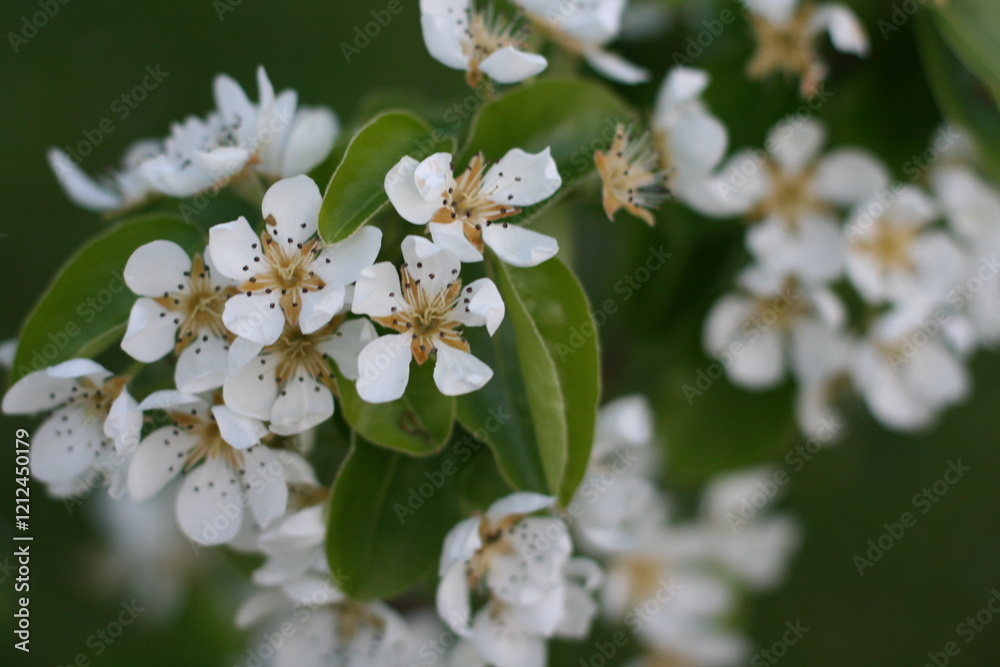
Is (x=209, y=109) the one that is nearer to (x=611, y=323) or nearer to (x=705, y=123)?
(x=611, y=323)

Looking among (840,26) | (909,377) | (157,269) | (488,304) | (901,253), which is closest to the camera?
(488,304)

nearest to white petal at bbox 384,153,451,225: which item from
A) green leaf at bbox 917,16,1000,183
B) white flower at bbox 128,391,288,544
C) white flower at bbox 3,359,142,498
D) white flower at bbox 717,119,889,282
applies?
white flower at bbox 128,391,288,544

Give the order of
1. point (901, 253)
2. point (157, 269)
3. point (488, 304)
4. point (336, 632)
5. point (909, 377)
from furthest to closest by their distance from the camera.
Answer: point (909, 377)
point (901, 253)
point (336, 632)
point (157, 269)
point (488, 304)

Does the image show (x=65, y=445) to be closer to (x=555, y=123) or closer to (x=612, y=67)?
(x=555, y=123)

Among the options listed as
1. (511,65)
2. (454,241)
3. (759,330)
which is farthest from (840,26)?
(454,241)

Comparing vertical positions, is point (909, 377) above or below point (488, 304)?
below

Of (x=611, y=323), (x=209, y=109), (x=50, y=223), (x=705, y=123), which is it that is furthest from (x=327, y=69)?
(x=705, y=123)

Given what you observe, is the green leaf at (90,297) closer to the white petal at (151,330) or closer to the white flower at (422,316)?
the white petal at (151,330)

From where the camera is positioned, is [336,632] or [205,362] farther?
[336,632]
